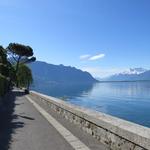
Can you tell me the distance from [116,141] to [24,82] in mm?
60417

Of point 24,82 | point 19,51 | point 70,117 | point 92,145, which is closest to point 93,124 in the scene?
point 92,145

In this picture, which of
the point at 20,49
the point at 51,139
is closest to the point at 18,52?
the point at 20,49

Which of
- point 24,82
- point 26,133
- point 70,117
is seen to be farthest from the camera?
point 24,82

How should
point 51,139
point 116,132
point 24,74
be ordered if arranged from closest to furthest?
point 116,132 < point 51,139 < point 24,74

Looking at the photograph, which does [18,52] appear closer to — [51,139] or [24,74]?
[24,74]

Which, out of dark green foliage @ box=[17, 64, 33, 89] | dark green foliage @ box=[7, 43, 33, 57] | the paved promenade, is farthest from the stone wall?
dark green foliage @ box=[17, 64, 33, 89]

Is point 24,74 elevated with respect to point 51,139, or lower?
elevated

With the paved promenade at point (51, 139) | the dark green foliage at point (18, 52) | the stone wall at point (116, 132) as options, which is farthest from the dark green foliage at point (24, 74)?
the stone wall at point (116, 132)

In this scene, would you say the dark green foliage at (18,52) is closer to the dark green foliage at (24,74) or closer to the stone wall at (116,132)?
the dark green foliage at (24,74)

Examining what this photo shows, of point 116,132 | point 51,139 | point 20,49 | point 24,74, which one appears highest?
point 20,49

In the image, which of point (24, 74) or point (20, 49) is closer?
point (20, 49)

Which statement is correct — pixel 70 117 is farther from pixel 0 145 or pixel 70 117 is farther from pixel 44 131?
pixel 0 145

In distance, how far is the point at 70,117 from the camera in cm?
1169

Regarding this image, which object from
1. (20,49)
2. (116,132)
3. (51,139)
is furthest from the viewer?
(20,49)
